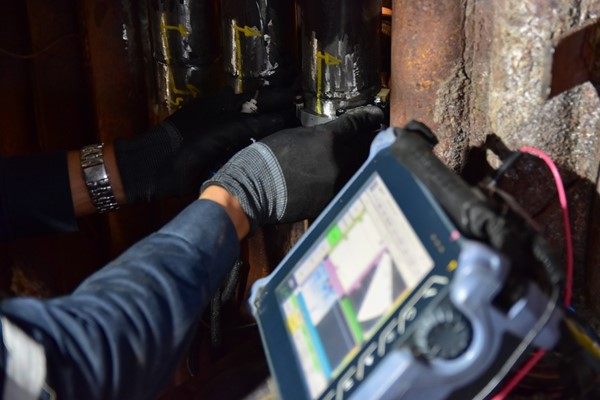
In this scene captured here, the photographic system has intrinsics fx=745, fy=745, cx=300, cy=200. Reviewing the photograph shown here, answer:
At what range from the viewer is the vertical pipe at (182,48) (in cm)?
147

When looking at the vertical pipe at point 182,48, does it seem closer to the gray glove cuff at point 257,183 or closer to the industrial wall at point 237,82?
the industrial wall at point 237,82

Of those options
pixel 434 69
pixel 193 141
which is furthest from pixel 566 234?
pixel 193 141

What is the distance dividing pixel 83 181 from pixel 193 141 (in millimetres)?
237

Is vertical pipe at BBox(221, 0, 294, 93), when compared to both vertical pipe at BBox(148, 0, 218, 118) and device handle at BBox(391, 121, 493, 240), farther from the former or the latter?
device handle at BBox(391, 121, 493, 240)

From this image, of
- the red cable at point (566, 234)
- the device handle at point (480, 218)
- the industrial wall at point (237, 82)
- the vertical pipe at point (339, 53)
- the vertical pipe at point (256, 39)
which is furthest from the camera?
the vertical pipe at point (256, 39)

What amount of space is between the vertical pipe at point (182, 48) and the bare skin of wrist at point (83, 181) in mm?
207

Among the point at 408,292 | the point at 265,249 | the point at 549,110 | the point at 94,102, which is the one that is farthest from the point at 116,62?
the point at 408,292

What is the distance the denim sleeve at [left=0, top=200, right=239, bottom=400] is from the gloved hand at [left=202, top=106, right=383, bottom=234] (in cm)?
14

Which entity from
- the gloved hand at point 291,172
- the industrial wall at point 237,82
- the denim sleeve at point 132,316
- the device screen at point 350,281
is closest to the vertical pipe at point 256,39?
the industrial wall at point 237,82

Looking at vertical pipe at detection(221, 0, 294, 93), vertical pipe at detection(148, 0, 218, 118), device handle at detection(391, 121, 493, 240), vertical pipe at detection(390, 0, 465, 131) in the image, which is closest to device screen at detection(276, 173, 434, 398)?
device handle at detection(391, 121, 493, 240)

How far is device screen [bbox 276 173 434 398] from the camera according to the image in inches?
30.2

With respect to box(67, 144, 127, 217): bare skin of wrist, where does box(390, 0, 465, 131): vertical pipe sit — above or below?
above

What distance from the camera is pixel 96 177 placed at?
4.58 feet

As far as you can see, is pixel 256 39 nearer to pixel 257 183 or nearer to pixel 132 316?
pixel 257 183
